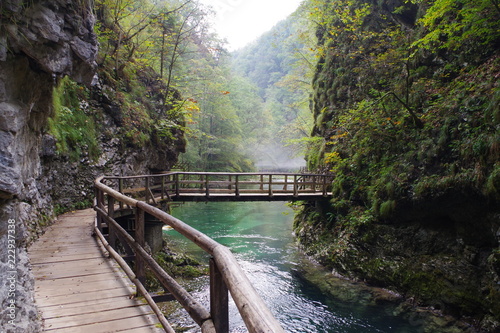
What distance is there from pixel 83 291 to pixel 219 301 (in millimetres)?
2629

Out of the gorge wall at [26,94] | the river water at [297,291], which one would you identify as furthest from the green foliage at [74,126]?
the river water at [297,291]

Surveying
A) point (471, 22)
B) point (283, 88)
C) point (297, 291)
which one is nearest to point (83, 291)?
point (297, 291)

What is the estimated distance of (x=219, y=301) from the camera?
164 cm

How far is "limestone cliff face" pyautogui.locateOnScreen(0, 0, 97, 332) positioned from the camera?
Answer: 8.68 feet

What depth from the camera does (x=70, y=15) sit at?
12.7 ft

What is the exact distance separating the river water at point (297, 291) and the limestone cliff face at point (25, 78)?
16.2 feet

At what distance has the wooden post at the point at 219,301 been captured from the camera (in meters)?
1.64

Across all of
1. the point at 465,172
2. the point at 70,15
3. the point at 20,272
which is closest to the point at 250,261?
the point at 465,172

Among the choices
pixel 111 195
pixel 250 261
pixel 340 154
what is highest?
pixel 340 154

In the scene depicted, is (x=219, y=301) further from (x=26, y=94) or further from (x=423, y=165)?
(x=423, y=165)

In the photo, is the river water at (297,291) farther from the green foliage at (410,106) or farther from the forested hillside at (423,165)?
the green foliage at (410,106)

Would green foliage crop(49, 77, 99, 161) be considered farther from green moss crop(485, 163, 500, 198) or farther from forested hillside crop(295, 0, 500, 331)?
green moss crop(485, 163, 500, 198)

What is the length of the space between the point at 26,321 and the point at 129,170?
10.3 m

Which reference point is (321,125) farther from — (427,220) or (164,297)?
(164,297)
